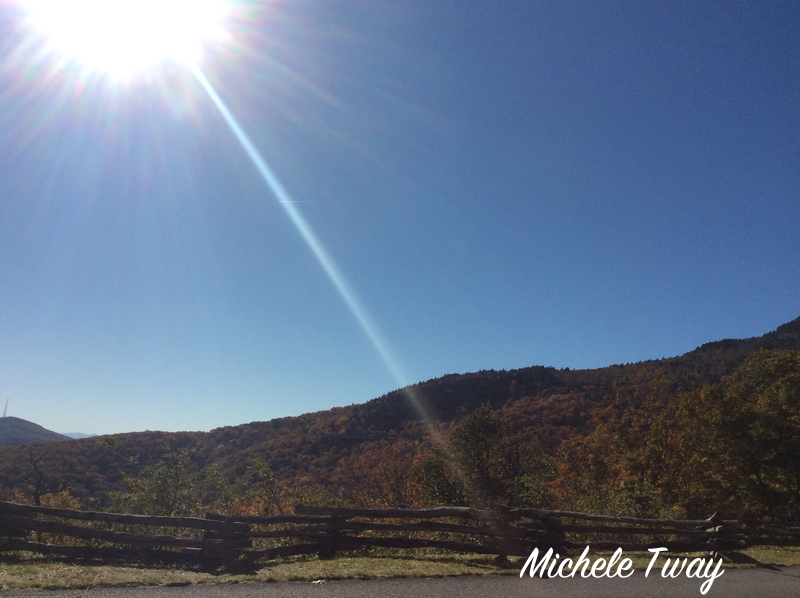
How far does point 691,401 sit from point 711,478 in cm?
355

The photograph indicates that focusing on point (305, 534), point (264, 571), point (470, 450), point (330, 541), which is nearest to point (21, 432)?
point (470, 450)

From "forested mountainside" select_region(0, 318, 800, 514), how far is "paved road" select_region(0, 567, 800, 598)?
799 centimetres

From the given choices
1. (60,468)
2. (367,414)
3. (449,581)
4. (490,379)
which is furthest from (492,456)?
(490,379)

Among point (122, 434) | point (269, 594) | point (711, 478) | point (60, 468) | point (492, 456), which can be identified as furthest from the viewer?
point (122, 434)

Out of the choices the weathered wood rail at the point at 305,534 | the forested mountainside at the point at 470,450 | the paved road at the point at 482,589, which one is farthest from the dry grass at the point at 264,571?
the forested mountainside at the point at 470,450

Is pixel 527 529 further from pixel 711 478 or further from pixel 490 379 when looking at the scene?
pixel 490 379

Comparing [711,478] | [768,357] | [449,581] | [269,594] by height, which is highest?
[768,357]

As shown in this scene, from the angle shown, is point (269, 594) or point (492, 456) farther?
point (492, 456)

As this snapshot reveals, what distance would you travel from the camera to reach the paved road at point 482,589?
6.09m

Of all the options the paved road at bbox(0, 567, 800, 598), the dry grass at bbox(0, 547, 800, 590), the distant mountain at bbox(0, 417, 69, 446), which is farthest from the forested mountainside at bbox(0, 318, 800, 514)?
the distant mountain at bbox(0, 417, 69, 446)

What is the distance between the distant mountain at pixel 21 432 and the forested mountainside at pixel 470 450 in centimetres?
2588

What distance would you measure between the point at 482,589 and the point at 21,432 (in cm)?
9687

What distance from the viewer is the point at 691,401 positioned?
22250 millimetres

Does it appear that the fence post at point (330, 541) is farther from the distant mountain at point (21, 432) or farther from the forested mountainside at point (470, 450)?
the distant mountain at point (21, 432)
